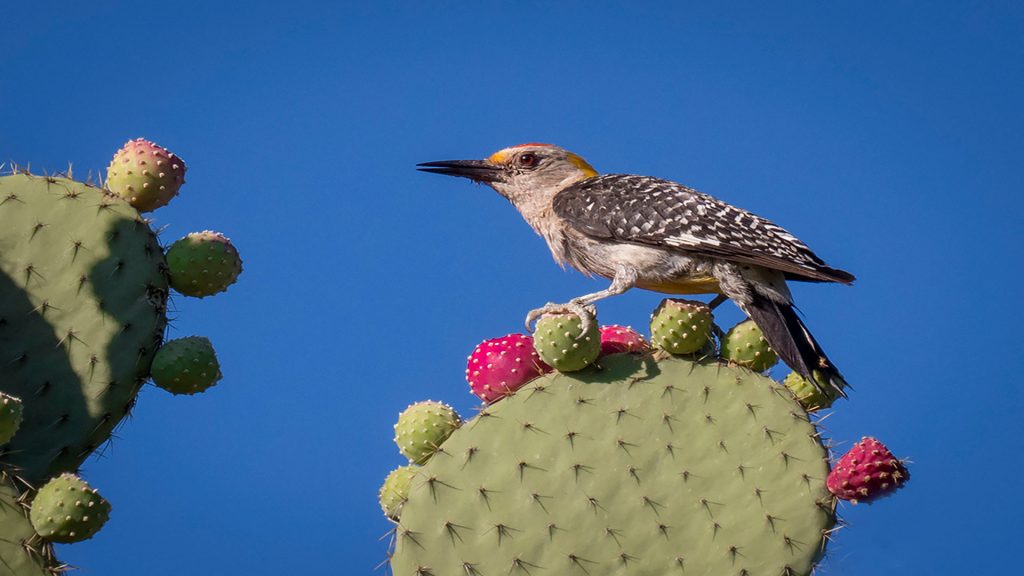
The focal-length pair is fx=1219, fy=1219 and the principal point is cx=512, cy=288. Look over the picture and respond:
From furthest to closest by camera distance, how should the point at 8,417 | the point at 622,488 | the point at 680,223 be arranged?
the point at 680,223
the point at 622,488
the point at 8,417

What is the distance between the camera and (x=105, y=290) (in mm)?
3830

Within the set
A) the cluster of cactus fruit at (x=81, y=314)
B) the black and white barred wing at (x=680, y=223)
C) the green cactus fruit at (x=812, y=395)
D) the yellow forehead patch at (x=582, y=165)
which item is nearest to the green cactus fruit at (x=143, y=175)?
the cluster of cactus fruit at (x=81, y=314)

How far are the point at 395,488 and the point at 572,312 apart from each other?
76 cm

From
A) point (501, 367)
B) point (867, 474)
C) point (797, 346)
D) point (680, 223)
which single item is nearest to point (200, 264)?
point (501, 367)

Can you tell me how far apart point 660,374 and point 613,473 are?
34cm

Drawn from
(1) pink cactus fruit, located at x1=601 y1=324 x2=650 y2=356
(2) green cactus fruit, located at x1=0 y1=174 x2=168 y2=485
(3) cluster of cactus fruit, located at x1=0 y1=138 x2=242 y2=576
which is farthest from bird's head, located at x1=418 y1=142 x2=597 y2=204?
(2) green cactus fruit, located at x1=0 y1=174 x2=168 y2=485

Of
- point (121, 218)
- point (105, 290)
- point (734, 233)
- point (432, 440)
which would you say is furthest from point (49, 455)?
point (734, 233)

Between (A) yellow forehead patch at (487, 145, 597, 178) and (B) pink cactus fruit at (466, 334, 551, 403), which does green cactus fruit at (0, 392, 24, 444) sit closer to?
(B) pink cactus fruit at (466, 334, 551, 403)

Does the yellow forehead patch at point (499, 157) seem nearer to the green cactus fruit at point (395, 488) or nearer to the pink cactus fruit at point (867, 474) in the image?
the green cactus fruit at point (395, 488)

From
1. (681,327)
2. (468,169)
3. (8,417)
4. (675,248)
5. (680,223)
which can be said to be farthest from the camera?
(468,169)

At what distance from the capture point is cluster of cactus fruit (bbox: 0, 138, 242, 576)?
12.3 feet

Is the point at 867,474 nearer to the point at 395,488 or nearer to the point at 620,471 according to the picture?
the point at 620,471

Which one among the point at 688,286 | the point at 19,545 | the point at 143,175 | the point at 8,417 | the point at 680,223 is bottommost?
the point at 19,545

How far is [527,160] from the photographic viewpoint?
17.3ft
